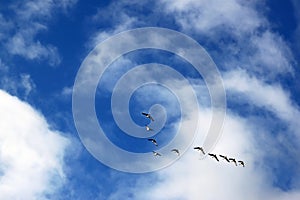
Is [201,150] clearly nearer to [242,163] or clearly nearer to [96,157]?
[242,163]

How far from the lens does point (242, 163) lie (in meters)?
144

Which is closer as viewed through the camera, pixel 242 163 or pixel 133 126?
pixel 133 126

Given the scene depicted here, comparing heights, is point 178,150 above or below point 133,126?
below

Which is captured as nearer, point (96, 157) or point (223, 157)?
point (96, 157)

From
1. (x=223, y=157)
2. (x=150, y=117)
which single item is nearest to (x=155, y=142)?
(x=150, y=117)

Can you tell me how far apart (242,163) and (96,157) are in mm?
47209

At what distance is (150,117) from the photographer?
140 metres

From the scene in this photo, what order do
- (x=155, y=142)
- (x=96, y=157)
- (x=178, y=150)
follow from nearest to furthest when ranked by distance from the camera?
(x=96, y=157) → (x=178, y=150) → (x=155, y=142)

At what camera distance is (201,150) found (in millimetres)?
141000

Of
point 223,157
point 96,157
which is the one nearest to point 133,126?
point 96,157

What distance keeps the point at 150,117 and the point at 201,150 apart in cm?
1772

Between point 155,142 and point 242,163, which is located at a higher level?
point 155,142

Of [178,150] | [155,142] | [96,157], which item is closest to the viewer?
[96,157]

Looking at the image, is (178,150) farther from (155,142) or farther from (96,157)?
(96,157)
